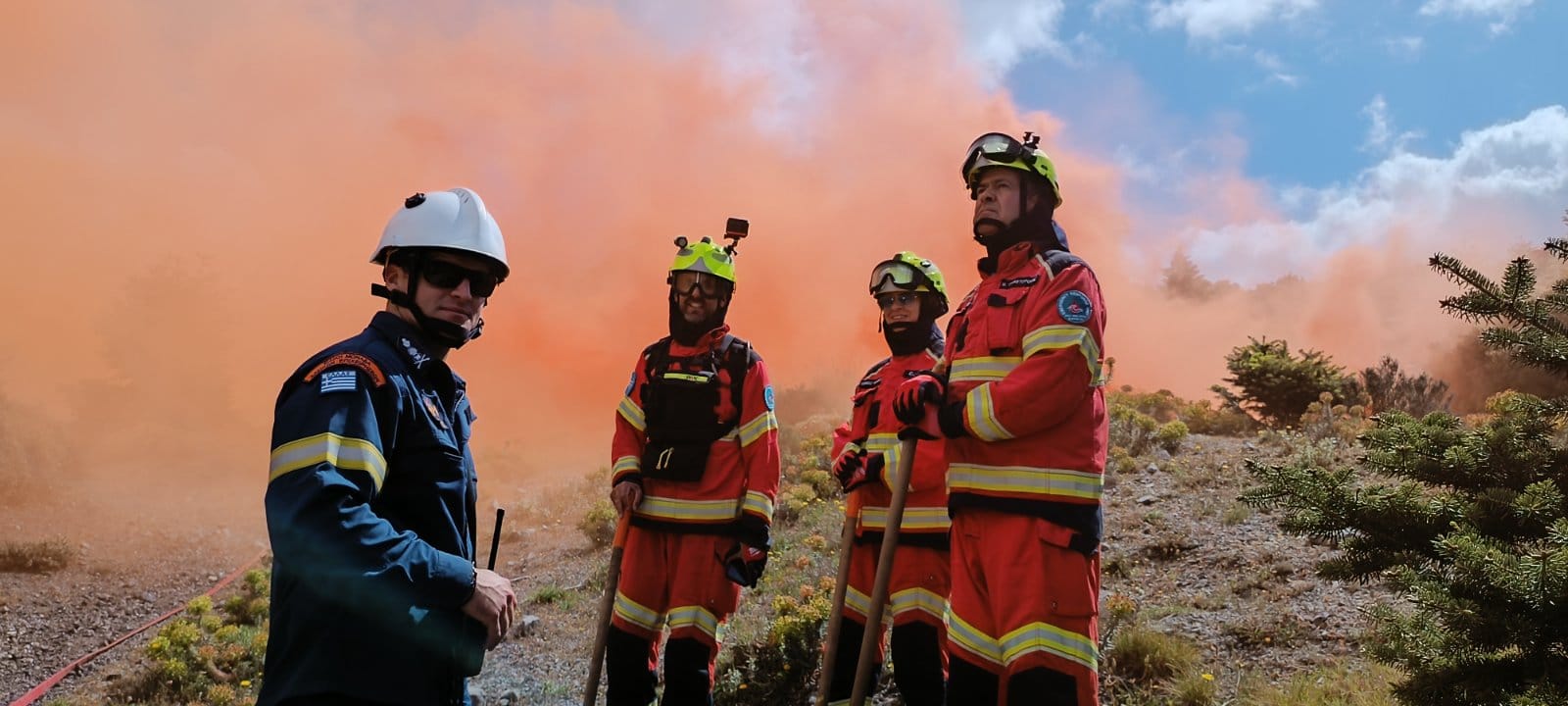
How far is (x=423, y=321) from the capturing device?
260 centimetres

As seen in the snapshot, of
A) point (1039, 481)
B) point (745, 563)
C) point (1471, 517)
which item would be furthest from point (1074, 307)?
point (745, 563)

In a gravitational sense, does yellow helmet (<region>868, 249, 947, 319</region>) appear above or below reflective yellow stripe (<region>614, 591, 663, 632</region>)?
above

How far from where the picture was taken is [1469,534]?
9.76ft

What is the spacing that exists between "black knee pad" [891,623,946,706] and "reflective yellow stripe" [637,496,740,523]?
3.95 ft

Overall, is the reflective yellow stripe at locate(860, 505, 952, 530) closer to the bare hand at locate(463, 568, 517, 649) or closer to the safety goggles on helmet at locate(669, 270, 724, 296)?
the safety goggles on helmet at locate(669, 270, 724, 296)

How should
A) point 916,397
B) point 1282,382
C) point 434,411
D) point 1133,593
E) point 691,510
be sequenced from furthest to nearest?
point 1282,382
point 1133,593
point 691,510
point 916,397
point 434,411

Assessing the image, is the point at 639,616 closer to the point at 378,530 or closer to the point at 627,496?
the point at 627,496

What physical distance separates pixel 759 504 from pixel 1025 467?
1.99m

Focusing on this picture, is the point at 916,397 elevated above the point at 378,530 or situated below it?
above

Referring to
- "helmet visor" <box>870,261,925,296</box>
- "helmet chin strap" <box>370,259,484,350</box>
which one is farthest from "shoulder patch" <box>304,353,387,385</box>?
"helmet visor" <box>870,261,925,296</box>

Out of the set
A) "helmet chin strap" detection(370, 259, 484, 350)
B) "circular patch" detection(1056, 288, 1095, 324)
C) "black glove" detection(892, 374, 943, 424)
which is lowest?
"helmet chin strap" detection(370, 259, 484, 350)

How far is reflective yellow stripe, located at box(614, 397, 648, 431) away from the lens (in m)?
5.50

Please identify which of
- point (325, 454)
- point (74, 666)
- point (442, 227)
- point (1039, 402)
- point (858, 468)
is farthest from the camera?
point (74, 666)

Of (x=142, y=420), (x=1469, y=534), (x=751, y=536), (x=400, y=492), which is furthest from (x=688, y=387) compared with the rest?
(x=142, y=420)
